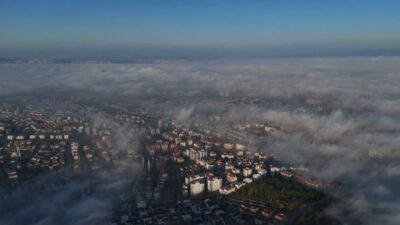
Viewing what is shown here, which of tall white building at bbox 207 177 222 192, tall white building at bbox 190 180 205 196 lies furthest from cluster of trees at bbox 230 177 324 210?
tall white building at bbox 190 180 205 196

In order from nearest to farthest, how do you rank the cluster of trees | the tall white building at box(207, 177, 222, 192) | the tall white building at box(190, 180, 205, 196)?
the cluster of trees → the tall white building at box(190, 180, 205, 196) → the tall white building at box(207, 177, 222, 192)

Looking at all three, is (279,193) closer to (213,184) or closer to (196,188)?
(213,184)

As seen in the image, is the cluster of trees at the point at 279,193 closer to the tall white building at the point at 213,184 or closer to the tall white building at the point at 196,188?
the tall white building at the point at 213,184

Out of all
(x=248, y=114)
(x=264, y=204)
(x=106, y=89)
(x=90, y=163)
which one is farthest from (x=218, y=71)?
(x=264, y=204)

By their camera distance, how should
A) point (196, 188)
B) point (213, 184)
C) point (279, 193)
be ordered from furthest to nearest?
1. point (213, 184)
2. point (196, 188)
3. point (279, 193)

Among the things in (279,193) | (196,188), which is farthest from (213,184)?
(279,193)

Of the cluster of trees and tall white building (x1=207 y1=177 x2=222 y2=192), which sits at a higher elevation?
tall white building (x1=207 y1=177 x2=222 y2=192)

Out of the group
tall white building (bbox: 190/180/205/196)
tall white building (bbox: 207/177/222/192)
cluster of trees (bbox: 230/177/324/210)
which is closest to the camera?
cluster of trees (bbox: 230/177/324/210)

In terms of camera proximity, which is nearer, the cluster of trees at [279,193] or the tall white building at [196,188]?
the cluster of trees at [279,193]

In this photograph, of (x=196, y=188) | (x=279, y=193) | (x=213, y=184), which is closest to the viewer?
(x=279, y=193)

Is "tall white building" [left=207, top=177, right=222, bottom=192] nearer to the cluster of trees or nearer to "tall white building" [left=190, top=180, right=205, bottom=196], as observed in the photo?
"tall white building" [left=190, top=180, right=205, bottom=196]

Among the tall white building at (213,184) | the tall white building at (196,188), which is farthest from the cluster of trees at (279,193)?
the tall white building at (196,188)

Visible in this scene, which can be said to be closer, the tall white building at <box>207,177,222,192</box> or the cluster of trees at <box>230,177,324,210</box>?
the cluster of trees at <box>230,177,324,210</box>
